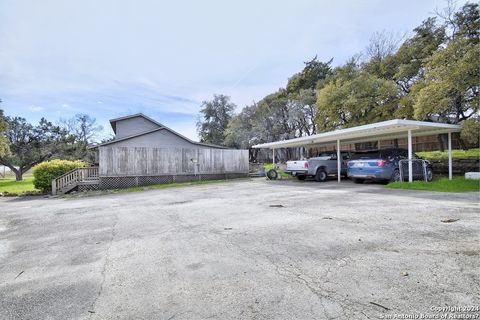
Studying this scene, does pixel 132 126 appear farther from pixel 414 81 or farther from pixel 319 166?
pixel 414 81

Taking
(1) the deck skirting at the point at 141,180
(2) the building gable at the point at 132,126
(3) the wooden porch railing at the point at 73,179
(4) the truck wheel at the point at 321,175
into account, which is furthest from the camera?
(2) the building gable at the point at 132,126

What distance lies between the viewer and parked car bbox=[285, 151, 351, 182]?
1499cm

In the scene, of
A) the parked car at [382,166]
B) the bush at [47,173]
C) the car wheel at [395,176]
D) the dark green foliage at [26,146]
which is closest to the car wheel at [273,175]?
the parked car at [382,166]

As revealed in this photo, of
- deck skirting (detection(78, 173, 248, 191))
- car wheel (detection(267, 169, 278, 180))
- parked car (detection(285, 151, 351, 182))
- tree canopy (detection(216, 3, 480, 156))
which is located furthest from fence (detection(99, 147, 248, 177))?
tree canopy (detection(216, 3, 480, 156))

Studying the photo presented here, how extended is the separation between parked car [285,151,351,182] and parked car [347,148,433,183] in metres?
2.38

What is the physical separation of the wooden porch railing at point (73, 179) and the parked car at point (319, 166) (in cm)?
1214

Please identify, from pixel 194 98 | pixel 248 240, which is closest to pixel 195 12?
pixel 248 240

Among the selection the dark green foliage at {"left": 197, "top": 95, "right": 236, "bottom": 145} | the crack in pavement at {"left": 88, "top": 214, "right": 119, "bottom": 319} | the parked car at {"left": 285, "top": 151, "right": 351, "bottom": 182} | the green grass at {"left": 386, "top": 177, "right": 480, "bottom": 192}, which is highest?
the dark green foliage at {"left": 197, "top": 95, "right": 236, "bottom": 145}

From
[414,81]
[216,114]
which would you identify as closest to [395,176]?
[414,81]

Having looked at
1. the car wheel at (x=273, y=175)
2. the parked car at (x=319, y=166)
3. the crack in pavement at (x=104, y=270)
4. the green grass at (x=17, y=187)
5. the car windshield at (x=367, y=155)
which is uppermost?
the car windshield at (x=367, y=155)

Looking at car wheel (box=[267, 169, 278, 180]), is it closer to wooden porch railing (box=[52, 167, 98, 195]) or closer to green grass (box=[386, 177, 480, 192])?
green grass (box=[386, 177, 480, 192])

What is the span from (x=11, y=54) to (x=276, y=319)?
17067 mm

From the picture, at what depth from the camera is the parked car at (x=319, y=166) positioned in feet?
49.2

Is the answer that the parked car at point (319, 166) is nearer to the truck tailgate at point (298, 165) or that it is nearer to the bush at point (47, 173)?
the truck tailgate at point (298, 165)
